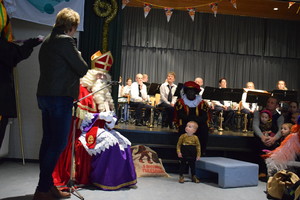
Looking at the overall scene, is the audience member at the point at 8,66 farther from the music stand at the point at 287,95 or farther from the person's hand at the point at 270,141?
the music stand at the point at 287,95

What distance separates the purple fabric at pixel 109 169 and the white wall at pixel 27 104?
155 cm

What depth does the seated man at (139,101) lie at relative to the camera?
27.7ft

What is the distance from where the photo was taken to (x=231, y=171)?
4.81 metres

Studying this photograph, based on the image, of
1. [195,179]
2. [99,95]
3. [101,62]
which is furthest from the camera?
[195,179]

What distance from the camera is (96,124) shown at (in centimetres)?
442

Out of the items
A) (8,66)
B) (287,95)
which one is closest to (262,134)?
(287,95)

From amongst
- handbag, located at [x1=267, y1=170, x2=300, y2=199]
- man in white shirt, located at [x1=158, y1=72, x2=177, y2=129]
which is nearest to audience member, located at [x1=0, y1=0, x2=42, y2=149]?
handbag, located at [x1=267, y1=170, x2=300, y2=199]

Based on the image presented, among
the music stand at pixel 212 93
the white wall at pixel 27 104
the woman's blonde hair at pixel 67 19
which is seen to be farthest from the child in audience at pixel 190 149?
the music stand at pixel 212 93

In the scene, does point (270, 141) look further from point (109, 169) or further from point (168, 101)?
point (168, 101)

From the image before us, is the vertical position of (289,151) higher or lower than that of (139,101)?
lower

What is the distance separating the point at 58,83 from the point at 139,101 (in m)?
5.65

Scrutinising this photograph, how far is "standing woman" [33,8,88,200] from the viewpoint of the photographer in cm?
314

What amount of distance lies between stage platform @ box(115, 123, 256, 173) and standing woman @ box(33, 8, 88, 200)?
268 centimetres

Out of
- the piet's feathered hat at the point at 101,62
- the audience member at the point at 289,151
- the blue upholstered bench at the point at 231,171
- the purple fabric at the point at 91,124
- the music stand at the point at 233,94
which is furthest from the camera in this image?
the music stand at the point at 233,94
